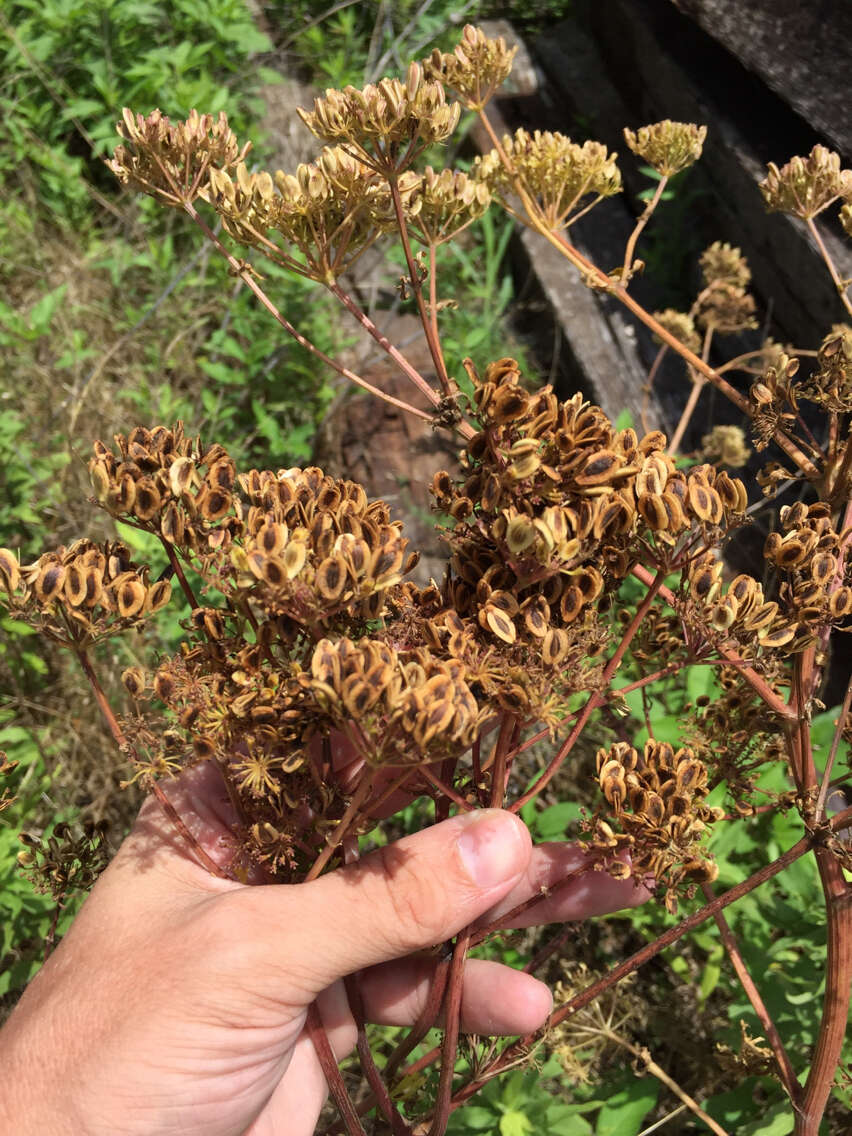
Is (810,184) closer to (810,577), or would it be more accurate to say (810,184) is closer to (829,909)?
(810,577)

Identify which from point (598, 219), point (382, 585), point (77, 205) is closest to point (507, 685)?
point (382, 585)

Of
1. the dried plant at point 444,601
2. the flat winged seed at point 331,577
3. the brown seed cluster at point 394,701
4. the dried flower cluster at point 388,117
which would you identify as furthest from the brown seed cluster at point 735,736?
the dried flower cluster at point 388,117

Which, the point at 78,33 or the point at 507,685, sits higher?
the point at 78,33

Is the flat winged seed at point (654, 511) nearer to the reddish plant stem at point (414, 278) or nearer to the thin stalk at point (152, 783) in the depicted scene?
the reddish plant stem at point (414, 278)

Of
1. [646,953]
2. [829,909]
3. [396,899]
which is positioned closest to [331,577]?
[396,899]

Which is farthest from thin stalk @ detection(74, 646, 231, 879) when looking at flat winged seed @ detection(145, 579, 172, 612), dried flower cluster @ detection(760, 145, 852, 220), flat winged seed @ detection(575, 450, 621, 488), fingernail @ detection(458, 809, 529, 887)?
dried flower cluster @ detection(760, 145, 852, 220)

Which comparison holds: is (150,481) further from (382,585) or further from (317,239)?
(317,239)

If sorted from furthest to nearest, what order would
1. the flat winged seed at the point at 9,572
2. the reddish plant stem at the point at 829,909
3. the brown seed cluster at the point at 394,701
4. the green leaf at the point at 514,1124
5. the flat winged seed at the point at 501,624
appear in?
the green leaf at the point at 514,1124 → the reddish plant stem at the point at 829,909 → the flat winged seed at the point at 9,572 → the flat winged seed at the point at 501,624 → the brown seed cluster at the point at 394,701
